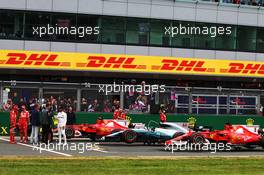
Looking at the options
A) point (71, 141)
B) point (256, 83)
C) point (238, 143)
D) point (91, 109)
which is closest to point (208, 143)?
point (238, 143)

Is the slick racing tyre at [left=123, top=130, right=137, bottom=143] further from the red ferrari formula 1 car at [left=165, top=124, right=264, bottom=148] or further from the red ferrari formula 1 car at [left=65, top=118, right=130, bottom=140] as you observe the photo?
the red ferrari formula 1 car at [left=165, top=124, right=264, bottom=148]

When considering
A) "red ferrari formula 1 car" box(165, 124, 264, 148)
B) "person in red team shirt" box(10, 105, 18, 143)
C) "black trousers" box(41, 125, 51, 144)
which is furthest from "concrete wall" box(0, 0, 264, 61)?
"red ferrari formula 1 car" box(165, 124, 264, 148)

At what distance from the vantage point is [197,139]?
26.1 metres

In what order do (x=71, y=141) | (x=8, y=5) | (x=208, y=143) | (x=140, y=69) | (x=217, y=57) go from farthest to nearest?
1. (x=217, y=57)
2. (x=140, y=69)
3. (x=8, y=5)
4. (x=71, y=141)
5. (x=208, y=143)

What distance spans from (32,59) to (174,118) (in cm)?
952

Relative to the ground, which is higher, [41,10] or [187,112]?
[41,10]

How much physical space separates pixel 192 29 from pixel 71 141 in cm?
1537

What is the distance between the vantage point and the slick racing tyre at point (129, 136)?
27641mm

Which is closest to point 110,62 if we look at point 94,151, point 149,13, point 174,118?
point 149,13

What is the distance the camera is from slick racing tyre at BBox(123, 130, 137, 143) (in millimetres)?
27641

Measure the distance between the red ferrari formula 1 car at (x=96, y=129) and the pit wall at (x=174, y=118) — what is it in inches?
187

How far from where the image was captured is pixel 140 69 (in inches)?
1565

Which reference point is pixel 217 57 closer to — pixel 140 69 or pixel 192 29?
pixel 192 29

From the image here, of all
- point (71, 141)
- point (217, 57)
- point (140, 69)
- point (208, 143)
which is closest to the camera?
point (208, 143)
